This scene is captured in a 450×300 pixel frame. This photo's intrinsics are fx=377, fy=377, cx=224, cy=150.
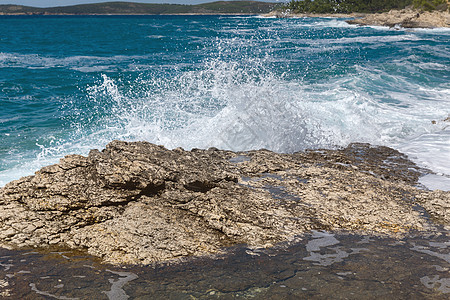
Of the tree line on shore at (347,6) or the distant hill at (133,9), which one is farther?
the distant hill at (133,9)

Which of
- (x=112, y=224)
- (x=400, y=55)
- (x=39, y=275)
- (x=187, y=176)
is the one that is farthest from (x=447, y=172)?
(x=400, y=55)

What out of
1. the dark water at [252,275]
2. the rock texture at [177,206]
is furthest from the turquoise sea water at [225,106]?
the dark water at [252,275]

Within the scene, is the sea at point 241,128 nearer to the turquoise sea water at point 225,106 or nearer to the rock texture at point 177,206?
the turquoise sea water at point 225,106

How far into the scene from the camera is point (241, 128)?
6.64 m

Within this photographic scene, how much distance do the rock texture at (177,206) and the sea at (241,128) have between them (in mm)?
186

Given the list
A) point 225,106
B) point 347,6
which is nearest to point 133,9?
point 347,6

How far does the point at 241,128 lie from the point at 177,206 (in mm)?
3527

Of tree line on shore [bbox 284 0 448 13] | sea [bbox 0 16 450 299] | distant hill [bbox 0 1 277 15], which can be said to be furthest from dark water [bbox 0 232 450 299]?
distant hill [bbox 0 1 277 15]

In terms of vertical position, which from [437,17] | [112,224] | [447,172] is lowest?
[447,172]

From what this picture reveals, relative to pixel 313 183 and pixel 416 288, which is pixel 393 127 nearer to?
pixel 313 183

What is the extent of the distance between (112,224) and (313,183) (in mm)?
2171

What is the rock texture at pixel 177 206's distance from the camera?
2.90 meters

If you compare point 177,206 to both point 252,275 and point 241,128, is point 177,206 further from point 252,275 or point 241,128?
point 241,128

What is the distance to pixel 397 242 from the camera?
3096mm
